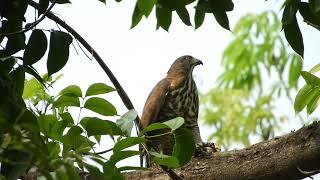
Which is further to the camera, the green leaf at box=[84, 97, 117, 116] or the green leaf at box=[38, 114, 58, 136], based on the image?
the green leaf at box=[84, 97, 117, 116]

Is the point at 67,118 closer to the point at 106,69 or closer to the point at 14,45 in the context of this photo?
the point at 14,45

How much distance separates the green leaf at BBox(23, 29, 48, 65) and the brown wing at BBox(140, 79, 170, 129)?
2866 millimetres

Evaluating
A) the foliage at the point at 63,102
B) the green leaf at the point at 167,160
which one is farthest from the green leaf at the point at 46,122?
the green leaf at the point at 167,160

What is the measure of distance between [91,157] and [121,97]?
1.21m

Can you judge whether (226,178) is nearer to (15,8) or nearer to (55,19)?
(55,19)

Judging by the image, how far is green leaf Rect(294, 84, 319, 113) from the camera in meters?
2.96

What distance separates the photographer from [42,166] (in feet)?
5.33

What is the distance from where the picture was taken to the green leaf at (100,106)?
2.58 m

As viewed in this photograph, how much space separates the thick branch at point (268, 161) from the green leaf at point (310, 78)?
0.25m

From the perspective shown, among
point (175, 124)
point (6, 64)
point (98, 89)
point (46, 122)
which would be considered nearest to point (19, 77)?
point (6, 64)

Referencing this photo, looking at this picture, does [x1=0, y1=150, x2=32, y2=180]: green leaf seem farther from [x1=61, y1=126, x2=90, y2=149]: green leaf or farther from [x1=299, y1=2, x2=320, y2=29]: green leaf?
[x1=299, y1=2, x2=320, y2=29]: green leaf

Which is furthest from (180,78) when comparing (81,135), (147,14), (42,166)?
(42,166)

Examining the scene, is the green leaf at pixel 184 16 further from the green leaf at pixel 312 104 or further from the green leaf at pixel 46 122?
the green leaf at pixel 46 122

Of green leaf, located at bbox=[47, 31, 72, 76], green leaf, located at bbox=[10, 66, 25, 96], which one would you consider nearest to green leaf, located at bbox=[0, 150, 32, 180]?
green leaf, located at bbox=[10, 66, 25, 96]
